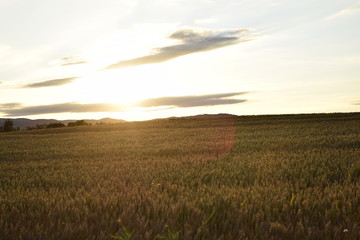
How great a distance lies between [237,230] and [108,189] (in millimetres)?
Result: 2465

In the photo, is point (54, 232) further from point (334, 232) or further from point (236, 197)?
point (334, 232)

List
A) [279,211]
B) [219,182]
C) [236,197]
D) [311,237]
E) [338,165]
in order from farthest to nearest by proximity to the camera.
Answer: [338,165] < [219,182] < [236,197] < [279,211] < [311,237]

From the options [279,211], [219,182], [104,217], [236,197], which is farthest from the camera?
[219,182]

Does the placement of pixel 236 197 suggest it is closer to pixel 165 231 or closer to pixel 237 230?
pixel 237 230

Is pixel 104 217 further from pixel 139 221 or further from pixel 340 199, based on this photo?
pixel 340 199

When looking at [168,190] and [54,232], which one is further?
[168,190]

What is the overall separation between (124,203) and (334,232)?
7.22 ft

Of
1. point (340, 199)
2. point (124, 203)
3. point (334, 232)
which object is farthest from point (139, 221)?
point (340, 199)

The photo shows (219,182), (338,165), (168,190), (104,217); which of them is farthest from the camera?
(338,165)

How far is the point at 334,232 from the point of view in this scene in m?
3.05

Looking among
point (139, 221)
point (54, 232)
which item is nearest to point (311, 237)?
point (139, 221)

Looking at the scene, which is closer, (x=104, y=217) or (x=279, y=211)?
(x=104, y=217)

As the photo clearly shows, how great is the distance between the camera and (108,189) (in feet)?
16.2

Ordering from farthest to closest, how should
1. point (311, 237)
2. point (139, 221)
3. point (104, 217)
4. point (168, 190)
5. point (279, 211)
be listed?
point (168, 190) → point (279, 211) → point (104, 217) → point (139, 221) → point (311, 237)
